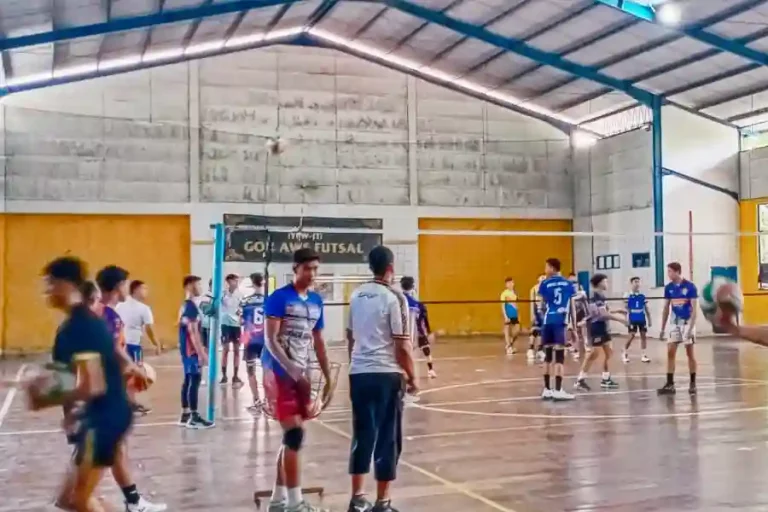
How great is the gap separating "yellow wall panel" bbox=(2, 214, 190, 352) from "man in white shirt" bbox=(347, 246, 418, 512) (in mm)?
20733

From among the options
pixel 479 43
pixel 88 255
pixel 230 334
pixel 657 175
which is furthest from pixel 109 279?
pixel 657 175

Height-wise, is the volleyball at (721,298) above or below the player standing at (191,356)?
above

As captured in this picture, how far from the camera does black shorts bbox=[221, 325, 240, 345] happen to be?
16609mm

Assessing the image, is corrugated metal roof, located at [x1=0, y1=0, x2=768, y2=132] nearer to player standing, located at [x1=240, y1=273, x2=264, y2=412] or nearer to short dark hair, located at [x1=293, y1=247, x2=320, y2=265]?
player standing, located at [x1=240, y1=273, x2=264, y2=412]

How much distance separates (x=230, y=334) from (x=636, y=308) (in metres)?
9.95

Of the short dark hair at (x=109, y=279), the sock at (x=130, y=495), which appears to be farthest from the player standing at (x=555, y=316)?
the sock at (x=130, y=495)

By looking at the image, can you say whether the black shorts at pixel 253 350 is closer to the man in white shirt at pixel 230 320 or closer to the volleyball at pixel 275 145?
the man in white shirt at pixel 230 320

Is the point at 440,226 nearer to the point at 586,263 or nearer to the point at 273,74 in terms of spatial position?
the point at 586,263

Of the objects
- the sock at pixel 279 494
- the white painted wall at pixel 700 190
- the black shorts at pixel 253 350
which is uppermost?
the white painted wall at pixel 700 190

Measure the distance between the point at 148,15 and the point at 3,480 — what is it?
52.1ft

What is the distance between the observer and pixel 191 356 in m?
10.8

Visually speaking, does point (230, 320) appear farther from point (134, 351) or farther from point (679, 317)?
point (679, 317)

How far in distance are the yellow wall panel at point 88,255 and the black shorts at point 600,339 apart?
1556 cm

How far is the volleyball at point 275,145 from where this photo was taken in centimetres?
2812
